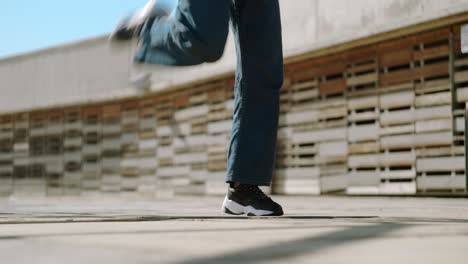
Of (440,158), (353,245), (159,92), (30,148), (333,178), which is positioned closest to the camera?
(353,245)

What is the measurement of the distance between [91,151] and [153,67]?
9.74 metres

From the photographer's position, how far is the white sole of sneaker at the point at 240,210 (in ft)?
8.04

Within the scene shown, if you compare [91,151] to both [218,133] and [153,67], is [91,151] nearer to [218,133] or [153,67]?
[218,133]

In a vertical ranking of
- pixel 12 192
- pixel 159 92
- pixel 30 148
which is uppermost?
pixel 159 92

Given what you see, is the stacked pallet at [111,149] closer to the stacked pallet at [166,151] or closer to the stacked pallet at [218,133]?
the stacked pallet at [166,151]

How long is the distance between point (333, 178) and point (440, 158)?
143 centimetres

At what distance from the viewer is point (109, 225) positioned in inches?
73.1

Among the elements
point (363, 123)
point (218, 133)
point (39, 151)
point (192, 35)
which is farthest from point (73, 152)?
point (192, 35)

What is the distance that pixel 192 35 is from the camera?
2.13 metres

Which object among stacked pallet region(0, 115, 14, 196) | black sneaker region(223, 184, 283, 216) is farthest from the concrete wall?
black sneaker region(223, 184, 283, 216)

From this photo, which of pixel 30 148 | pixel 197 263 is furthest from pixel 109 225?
pixel 30 148

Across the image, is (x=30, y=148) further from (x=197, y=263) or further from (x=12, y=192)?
(x=197, y=263)

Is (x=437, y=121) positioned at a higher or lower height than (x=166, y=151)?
higher

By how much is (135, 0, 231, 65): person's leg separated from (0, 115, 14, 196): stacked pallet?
1152 centimetres
